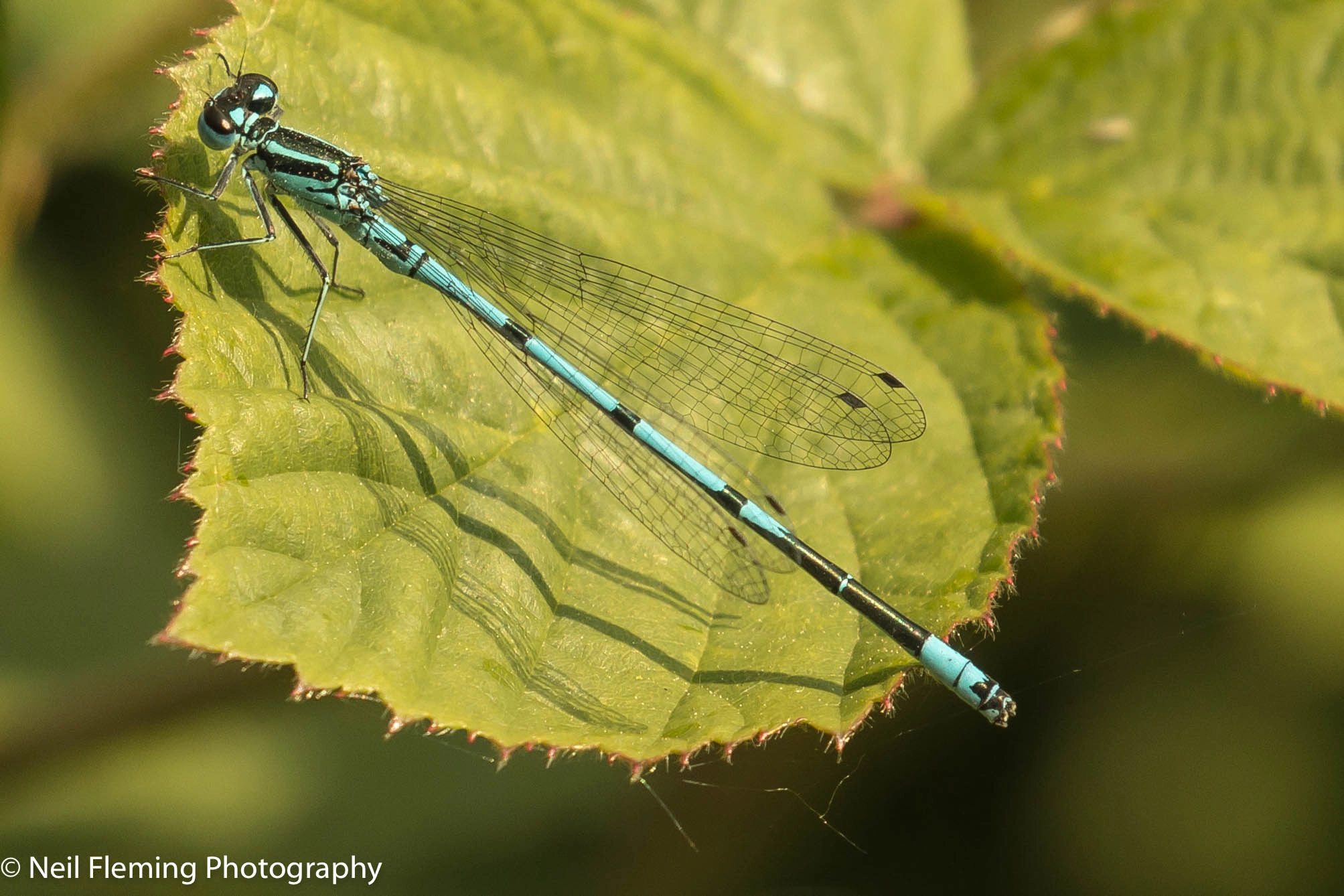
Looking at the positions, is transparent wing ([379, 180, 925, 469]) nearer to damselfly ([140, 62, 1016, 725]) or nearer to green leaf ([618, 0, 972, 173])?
damselfly ([140, 62, 1016, 725])

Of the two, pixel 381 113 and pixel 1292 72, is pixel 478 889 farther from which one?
pixel 1292 72

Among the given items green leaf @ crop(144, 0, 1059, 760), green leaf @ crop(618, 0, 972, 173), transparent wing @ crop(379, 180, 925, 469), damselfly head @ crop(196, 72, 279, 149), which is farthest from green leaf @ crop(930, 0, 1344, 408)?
damselfly head @ crop(196, 72, 279, 149)

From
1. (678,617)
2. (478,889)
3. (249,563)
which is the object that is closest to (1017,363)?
(678,617)

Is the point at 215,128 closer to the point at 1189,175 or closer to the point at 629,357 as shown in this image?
the point at 629,357

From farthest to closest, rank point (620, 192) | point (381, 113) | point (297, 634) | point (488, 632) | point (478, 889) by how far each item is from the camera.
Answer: point (478, 889)
point (620, 192)
point (381, 113)
point (488, 632)
point (297, 634)

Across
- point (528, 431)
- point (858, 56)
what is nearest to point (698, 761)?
point (528, 431)

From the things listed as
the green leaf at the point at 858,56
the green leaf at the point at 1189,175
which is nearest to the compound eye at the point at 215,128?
the green leaf at the point at 858,56
